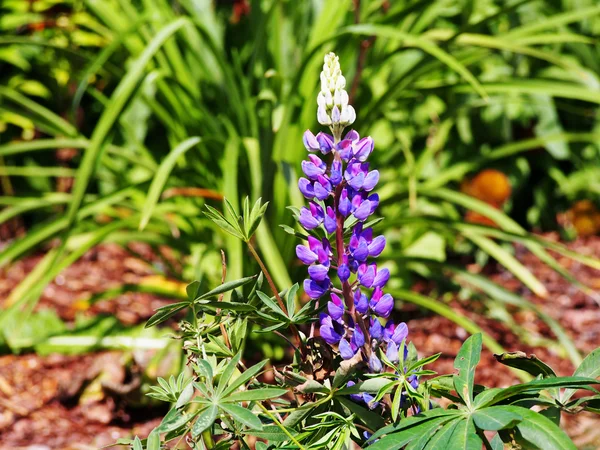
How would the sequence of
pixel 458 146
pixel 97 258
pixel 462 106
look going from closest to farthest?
pixel 462 106 → pixel 458 146 → pixel 97 258

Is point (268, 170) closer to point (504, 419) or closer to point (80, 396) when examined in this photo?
point (80, 396)

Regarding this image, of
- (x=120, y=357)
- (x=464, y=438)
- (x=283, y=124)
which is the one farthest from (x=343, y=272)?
(x=120, y=357)

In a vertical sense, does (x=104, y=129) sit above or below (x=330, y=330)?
above

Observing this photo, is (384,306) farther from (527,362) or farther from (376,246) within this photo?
(527,362)

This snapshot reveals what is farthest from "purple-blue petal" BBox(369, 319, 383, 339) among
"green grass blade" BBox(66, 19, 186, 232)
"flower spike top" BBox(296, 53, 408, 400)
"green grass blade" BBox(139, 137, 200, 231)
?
A: "green grass blade" BBox(66, 19, 186, 232)

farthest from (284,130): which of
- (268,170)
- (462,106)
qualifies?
(462,106)

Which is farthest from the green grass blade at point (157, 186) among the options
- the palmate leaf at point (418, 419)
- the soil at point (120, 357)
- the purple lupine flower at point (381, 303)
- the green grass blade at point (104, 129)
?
the palmate leaf at point (418, 419)
